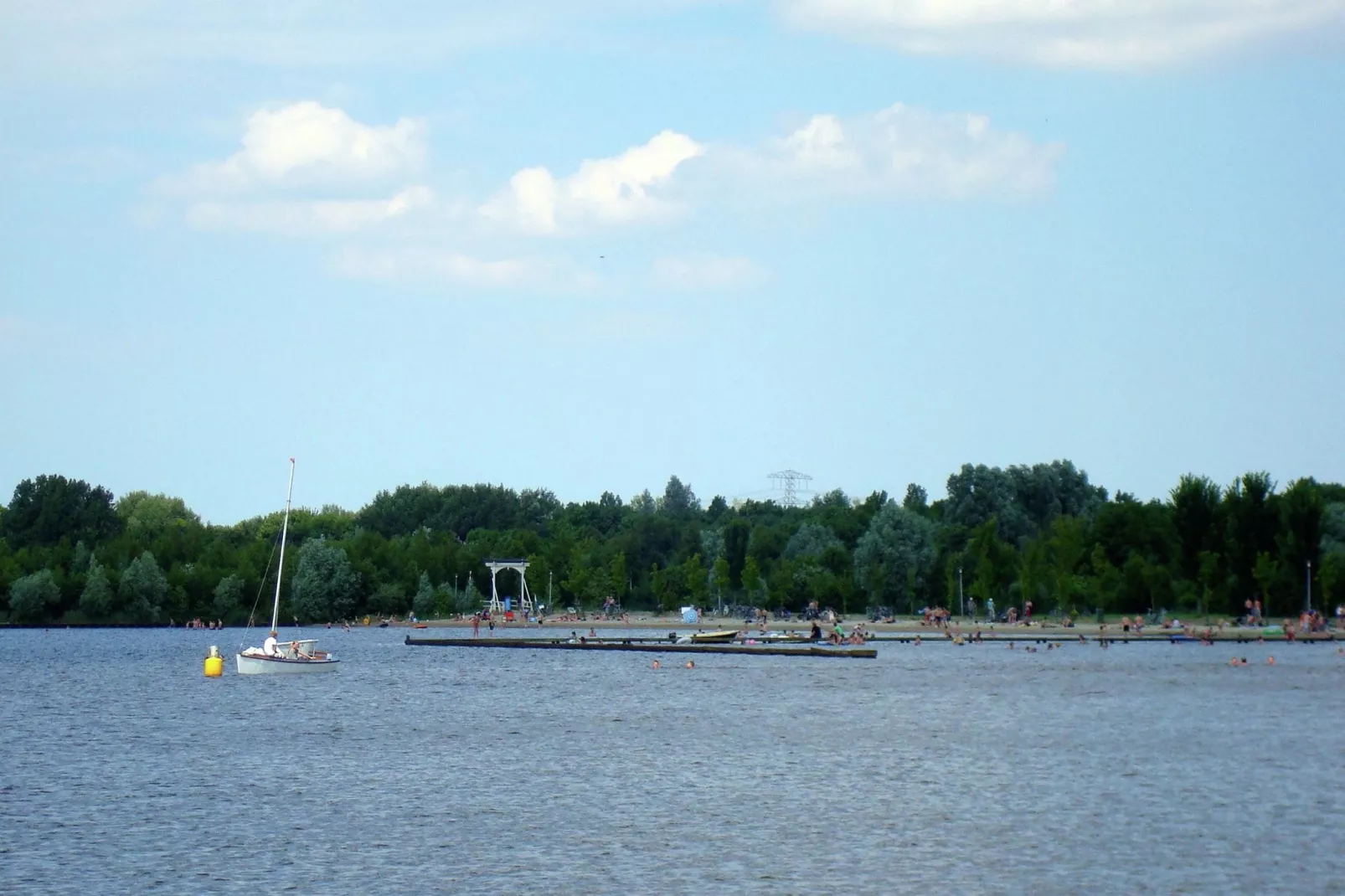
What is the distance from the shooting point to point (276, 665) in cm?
9906

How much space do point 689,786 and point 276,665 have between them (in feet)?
189

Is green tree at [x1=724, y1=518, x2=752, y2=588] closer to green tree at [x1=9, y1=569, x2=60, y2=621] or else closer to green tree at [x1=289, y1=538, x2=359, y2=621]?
green tree at [x1=289, y1=538, x2=359, y2=621]

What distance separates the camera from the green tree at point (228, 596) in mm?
191625

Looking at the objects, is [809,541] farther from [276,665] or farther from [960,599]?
[276,665]

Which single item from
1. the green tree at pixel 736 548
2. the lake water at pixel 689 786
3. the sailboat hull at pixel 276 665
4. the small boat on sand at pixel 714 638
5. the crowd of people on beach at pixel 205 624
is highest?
the green tree at pixel 736 548

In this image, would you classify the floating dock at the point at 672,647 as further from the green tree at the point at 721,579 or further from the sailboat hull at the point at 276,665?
the green tree at the point at 721,579

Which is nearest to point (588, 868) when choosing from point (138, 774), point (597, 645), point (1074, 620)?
point (138, 774)

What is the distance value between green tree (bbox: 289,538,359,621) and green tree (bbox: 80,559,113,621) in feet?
68.8

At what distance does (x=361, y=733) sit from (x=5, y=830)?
82.2 ft

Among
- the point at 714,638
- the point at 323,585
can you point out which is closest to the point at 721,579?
the point at 323,585

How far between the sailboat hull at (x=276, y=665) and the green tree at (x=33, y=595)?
9905 cm

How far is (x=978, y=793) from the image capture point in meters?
45.3

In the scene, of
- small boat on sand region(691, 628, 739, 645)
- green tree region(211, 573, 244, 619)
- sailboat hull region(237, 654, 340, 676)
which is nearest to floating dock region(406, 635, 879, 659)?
small boat on sand region(691, 628, 739, 645)

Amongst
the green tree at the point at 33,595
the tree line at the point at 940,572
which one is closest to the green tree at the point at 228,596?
the tree line at the point at 940,572
